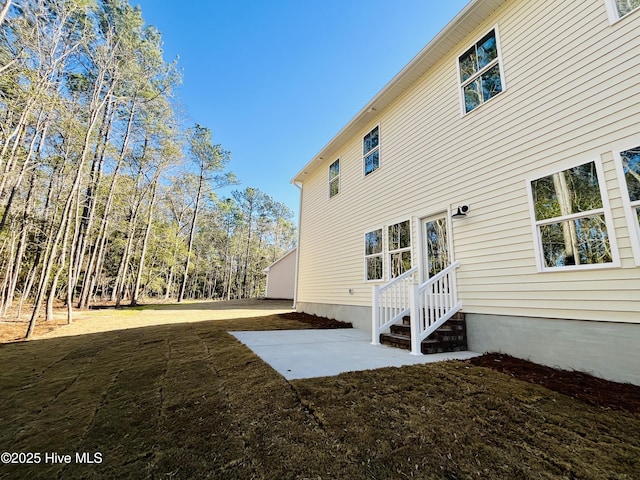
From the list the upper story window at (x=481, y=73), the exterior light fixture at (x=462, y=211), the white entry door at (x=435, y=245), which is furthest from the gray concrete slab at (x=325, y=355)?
the upper story window at (x=481, y=73)

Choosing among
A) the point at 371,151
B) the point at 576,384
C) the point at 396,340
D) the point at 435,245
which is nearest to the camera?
the point at 576,384

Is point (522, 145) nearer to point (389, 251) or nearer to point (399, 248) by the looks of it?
point (399, 248)

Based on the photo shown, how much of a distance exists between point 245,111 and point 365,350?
55.0 ft

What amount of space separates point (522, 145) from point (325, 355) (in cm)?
433

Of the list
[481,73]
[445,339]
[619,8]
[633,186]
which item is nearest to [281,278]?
[445,339]

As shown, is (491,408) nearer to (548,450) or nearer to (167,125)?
(548,450)

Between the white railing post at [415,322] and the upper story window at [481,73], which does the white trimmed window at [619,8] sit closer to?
the upper story window at [481,73]

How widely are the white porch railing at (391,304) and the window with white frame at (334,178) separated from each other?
14.9 feet

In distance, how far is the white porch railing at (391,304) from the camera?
5.14 meters

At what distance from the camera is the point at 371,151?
7.64 m

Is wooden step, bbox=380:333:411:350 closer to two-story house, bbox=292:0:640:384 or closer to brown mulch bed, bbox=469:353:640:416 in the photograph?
two-story house, bbox=292:0:640:384

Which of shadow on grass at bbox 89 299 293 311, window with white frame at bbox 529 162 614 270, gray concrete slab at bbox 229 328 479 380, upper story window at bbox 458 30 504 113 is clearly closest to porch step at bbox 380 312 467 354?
gray concrete slab at bbox 229 328 479 380

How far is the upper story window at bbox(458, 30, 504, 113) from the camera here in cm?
471

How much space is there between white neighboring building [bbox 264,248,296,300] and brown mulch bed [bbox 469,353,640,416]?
18.0 meters
